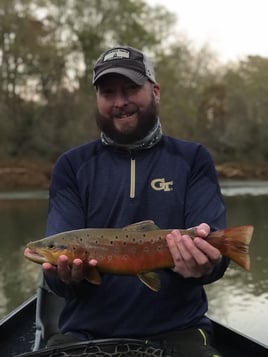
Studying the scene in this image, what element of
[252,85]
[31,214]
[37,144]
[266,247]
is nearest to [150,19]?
[252,85]

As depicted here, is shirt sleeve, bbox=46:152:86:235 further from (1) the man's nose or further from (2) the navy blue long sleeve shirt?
(1) the man's nose

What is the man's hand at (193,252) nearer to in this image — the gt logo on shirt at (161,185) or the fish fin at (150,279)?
the fish fin at (150,279)

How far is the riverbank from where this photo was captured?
30.2 m

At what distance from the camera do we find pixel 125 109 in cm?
269

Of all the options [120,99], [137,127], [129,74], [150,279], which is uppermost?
[129,74]

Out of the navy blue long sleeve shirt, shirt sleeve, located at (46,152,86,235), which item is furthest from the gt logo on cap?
shirt sleeve, located at (46,152,86,235)

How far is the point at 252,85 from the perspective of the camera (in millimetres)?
42312

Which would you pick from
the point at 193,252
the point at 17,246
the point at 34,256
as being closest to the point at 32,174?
the point at 17,246

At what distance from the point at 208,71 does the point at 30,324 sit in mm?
38181

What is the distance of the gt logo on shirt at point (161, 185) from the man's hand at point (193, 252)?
0.45 m

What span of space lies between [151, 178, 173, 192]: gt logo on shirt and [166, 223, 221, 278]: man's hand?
1.47ft

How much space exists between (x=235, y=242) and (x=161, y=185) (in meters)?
0.61

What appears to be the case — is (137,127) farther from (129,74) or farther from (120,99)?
(129,74)

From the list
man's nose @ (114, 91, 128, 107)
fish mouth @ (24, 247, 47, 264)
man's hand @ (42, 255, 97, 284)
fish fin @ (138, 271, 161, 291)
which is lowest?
fish fin @ (138, 271, 161, 291)
